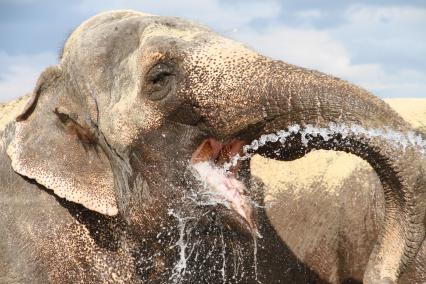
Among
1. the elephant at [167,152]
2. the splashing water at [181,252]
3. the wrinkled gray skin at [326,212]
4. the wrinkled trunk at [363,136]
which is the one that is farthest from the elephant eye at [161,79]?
the wrinkled gray skin at [326,212]

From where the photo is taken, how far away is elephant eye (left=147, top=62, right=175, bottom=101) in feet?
16.1

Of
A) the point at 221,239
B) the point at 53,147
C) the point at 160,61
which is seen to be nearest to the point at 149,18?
the point at 160,61

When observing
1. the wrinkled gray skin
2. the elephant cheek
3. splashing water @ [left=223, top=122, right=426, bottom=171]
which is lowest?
the wrinkled gray skin

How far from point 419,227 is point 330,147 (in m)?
0.49

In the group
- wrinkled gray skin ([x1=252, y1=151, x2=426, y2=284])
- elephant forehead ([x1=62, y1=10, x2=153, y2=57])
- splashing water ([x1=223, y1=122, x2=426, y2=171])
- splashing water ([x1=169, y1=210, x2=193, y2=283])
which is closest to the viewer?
splashing water ([x1=223, y1=122, x2=426, y2=171])

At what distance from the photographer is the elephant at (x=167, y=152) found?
4.58 m

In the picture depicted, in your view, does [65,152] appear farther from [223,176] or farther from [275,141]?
[275,141]

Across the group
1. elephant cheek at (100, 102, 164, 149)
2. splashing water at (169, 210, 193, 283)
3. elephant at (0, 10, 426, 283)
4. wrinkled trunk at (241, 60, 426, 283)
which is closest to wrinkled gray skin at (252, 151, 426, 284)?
elephant at (0, 10, 426, 283)

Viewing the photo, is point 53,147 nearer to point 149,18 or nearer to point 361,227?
point 149,18

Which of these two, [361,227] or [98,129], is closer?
[98,129]

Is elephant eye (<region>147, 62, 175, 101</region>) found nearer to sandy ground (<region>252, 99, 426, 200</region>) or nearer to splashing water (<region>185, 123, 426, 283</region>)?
splashing water (<region>185, 123, 426, 283</region>)

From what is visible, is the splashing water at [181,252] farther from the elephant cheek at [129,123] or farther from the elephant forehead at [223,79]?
the elephant forehead at [223,79]

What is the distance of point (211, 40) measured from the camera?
4984 millimetres

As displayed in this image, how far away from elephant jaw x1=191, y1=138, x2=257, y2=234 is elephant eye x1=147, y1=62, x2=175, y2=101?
29 cm
